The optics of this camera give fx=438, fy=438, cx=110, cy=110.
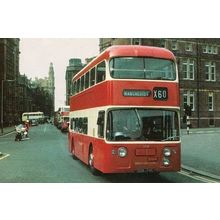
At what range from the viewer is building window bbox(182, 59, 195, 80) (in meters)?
32.1

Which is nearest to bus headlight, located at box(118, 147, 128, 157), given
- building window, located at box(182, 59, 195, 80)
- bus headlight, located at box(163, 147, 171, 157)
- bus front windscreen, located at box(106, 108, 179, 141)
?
bus front windscreen, located at box(106, 108, 179, 141)

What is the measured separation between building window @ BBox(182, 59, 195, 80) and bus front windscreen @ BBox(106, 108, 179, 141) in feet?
63.5

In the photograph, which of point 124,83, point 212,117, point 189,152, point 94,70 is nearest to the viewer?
point 124,83

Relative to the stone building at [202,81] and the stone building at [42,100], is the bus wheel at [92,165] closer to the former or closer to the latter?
the stone building at [42,100]

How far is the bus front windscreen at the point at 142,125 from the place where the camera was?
40.0 feet

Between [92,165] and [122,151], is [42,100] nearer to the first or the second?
[92,165]

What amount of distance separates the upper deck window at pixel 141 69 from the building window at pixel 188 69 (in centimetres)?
1913

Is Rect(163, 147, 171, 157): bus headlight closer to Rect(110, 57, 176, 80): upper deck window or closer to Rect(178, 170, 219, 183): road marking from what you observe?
Rect(178, 170, 219, 183): road marking

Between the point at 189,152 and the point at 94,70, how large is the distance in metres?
8.53

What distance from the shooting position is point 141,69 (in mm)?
12312

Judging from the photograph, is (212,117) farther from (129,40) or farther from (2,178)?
(2,178)
